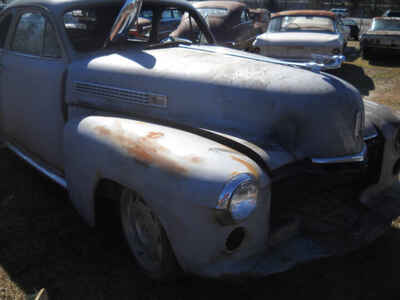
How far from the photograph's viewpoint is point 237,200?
1976 millimetres

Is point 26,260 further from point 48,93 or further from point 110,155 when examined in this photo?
point 48,93

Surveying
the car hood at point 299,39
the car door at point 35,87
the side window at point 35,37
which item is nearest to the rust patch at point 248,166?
the car door at point 35,87

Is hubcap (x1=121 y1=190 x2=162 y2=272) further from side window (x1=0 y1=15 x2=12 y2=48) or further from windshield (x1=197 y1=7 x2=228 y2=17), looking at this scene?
windshield (x1=197 y1=7 x2=228 y2=17)

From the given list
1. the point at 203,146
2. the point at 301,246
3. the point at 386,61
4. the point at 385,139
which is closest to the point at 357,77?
the point at 386,61

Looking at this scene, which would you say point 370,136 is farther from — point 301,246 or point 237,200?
point 237,200

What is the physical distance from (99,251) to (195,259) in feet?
3.74

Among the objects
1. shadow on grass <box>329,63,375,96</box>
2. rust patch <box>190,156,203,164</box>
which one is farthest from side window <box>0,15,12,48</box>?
shadow on grass <box>329,63,375,96</box>

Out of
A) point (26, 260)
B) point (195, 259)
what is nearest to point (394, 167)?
point (195, 259)

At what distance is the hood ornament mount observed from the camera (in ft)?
10.6

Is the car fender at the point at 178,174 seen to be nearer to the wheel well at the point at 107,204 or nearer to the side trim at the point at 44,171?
the wheel well at the point at 107,204

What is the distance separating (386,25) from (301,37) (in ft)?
→ 17.5

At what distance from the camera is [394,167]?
3178 millimetres

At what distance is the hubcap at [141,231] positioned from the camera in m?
2.44

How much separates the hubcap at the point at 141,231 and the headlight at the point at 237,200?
0.57m
